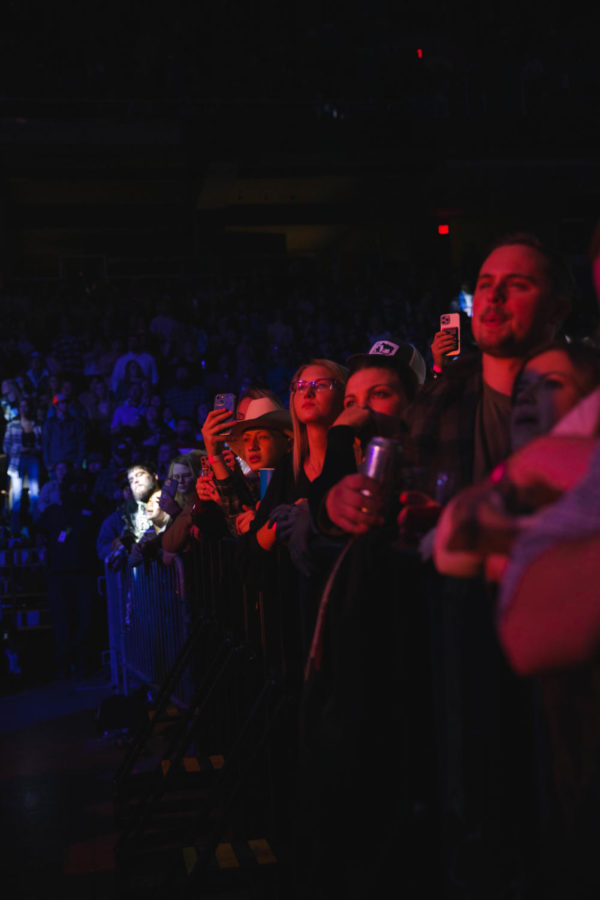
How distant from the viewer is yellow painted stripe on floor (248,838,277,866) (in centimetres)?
341

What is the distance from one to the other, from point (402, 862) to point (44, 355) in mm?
12972

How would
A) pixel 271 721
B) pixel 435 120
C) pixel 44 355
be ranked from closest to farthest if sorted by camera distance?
pixel 271 721 → pixel 44 355 → pixel 435 120

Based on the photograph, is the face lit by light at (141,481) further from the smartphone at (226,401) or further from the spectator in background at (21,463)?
the spectator in background at (21,463)

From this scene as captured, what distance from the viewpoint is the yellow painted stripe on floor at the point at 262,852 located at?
134 inches

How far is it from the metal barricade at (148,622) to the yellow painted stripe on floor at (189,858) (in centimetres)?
176

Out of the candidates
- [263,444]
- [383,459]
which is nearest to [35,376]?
[263,444]

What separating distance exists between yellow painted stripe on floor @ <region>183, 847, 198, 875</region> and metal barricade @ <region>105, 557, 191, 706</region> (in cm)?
176

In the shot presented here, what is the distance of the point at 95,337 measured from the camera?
14.5m

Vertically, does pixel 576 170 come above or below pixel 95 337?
above

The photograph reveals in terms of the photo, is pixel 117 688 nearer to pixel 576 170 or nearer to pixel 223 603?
pixel 223 603

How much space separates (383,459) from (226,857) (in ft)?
7.11

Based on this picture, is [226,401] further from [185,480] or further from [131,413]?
[131,413]

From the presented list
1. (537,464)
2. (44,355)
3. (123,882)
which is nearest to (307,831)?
(537,464)

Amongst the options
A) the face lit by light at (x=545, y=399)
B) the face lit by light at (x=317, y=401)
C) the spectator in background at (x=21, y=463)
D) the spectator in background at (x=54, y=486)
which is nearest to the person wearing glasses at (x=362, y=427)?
the face lit by light at (x=317, y=401)
